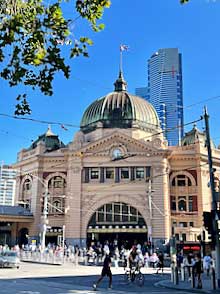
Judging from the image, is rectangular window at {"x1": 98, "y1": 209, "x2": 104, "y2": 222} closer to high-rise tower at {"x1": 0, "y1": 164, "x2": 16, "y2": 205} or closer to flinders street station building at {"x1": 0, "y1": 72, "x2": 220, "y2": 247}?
flinders street station building at {"x1": 0, "y1": 72, "x2": 220, "y2": 247}

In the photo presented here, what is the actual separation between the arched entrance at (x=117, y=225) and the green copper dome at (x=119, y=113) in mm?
13279

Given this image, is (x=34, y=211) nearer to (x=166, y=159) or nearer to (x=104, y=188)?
(x=104, y=188)

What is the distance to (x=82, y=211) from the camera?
56.1m

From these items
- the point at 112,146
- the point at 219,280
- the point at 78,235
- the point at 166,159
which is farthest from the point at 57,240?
the point at 219,280

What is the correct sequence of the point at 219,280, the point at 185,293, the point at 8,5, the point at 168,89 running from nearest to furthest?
the point at 8,5, the point at 185,293, the point at 219,280, the point at 168,89

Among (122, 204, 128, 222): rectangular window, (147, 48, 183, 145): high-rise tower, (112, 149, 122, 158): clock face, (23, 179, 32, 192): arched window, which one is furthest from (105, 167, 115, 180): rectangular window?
(147, 48, 183, 145): high-rise tower

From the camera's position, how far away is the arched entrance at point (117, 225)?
54594mm

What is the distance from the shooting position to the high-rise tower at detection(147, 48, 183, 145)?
243 ft

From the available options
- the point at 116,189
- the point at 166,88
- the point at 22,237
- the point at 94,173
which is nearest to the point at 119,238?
the point at 116,189

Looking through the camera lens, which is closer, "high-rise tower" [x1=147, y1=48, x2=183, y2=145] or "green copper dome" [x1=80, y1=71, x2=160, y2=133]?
"green copper dome" [x1=80, y1=71, x2=160, y2=133]

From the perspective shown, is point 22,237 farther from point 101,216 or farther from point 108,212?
point 108,212

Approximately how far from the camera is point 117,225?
5509cm

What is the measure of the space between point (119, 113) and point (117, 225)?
17.8m

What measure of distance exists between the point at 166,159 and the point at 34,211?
67.7ft
